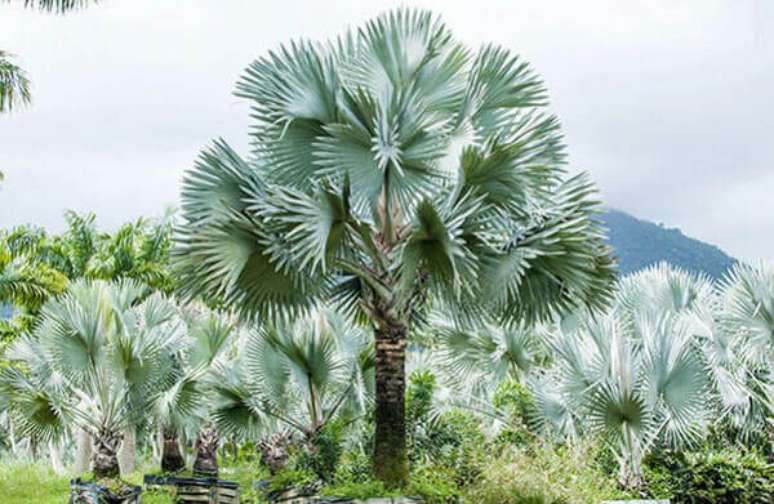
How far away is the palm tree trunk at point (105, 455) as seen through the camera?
12336mm

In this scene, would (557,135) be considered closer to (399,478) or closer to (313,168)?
(313,168)

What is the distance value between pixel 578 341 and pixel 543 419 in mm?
2662

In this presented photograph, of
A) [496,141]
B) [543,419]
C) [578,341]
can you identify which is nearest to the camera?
[496,141]

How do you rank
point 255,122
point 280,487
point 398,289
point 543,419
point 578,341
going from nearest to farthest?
point 398,289
point 255,122
point 280,487
point 578,341
point 543,419

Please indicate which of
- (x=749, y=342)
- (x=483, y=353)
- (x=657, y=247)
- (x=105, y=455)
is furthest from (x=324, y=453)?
(x=657, y=247)

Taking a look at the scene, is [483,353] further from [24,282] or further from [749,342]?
[24,282]

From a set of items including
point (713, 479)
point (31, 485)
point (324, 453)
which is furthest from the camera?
point (31, 485)

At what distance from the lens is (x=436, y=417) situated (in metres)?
13.6

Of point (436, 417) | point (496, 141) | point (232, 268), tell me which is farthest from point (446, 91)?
point (436, 417)

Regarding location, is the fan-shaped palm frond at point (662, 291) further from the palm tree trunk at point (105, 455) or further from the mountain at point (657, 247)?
the mountain at point (657, 247)

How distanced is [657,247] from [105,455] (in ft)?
355

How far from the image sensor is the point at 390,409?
9.58 m

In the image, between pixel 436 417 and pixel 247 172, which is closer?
pixel 247 172

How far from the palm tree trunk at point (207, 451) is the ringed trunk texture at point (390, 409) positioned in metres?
9.03
